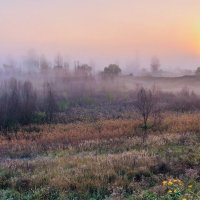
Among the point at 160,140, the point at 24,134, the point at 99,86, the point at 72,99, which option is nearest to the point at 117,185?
the point at 160,140

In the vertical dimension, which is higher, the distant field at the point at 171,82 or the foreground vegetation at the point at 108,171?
the distant field at the point at 171,82

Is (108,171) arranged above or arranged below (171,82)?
below

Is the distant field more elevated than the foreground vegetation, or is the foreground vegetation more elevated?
the distant field

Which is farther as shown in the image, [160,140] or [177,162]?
[160,140]

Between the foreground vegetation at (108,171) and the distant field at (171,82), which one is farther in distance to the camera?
the distant field at (171,82)

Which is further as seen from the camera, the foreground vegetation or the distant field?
the distant field

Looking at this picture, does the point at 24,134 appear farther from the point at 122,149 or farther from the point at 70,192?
the point at 70,192

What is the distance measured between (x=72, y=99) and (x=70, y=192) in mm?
37235

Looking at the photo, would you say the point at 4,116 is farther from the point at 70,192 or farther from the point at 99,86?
the point at 99,86

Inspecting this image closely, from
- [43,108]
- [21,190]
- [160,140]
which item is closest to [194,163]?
[160,140]

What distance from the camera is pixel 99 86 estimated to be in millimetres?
56375

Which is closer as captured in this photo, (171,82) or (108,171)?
(108,171)

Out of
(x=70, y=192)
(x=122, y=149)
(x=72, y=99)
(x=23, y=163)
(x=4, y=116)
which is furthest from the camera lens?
(x=72, y=99)

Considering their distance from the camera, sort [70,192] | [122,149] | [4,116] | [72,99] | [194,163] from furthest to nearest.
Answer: [72,99], [4,116], [122,149], [194,163], [70,192]
